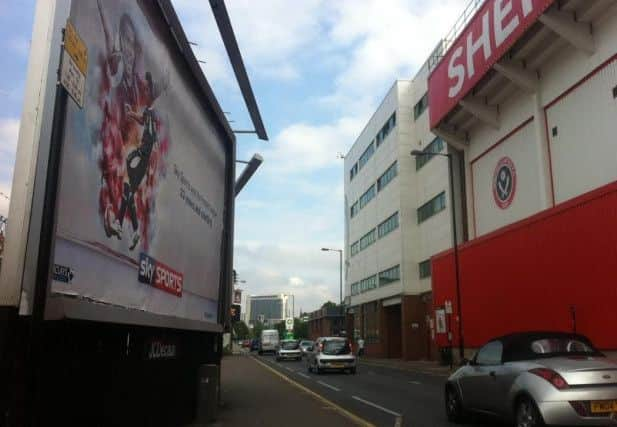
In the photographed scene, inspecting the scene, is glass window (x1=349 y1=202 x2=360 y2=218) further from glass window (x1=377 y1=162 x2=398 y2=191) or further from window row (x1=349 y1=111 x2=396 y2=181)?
glass window (x1=377 y1=162 x2=398 y2=191)

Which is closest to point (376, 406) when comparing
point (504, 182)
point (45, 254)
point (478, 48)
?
point (45, 254)

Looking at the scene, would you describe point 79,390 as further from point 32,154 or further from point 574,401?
point 574,401

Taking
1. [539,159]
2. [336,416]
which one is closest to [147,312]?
[336,416]

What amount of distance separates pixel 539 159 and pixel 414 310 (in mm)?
20242

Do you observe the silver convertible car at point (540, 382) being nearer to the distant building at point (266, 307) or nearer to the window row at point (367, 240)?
the window row at point (367, 240)

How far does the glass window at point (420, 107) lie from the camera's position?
139 ft

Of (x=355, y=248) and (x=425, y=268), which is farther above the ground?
(x=355, y=248)

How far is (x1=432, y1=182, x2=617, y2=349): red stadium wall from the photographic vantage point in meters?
16.1

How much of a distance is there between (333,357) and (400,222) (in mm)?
19846

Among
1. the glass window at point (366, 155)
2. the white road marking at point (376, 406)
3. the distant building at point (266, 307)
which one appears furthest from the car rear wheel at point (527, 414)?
the distant building at point (266, 307)

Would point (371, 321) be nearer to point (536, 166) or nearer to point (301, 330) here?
point (536, 166)

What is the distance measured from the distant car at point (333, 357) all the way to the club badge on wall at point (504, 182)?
999 centimetres

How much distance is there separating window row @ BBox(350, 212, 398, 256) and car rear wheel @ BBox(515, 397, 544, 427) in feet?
125

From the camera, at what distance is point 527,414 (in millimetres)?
8031
